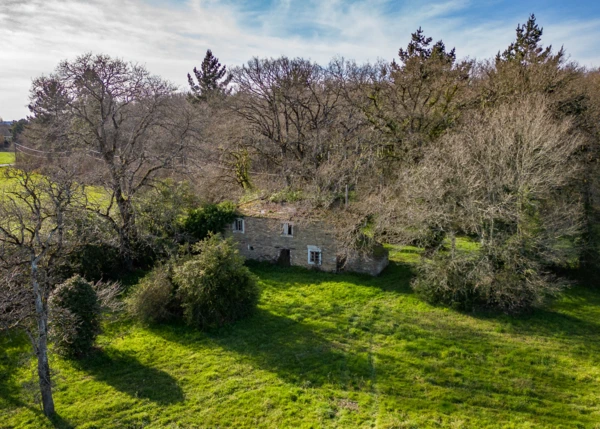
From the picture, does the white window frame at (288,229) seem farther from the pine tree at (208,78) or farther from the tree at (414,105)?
the pine tree at (208,78)

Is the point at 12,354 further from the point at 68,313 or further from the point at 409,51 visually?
the point at 409,51

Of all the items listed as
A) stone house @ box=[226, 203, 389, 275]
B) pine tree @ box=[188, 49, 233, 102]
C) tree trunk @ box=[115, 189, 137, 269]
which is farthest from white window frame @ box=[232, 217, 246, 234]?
pine tree @ box=[188, 49, 233, 102]

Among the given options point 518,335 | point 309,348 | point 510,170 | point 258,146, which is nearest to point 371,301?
point 309,348

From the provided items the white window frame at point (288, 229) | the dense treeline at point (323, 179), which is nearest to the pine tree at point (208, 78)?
the dense treeline at point (323, 179)

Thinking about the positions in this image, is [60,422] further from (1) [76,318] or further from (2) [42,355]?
(1) [76,318]

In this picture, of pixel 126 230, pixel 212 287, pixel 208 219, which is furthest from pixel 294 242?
pixel 126 230

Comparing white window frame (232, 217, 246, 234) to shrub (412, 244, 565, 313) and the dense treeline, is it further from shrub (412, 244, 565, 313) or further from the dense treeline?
shrub (412, 244, 565, 313)
